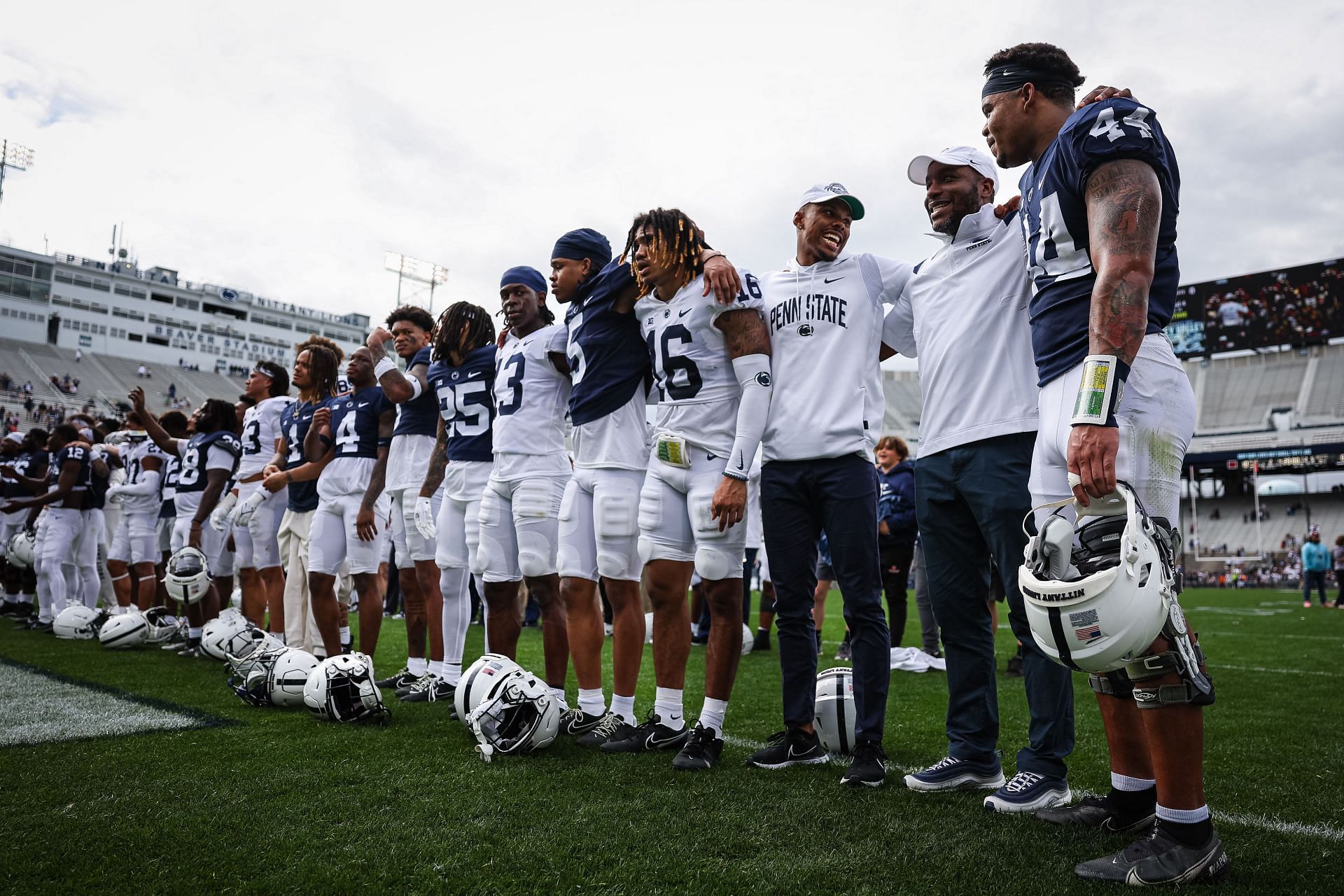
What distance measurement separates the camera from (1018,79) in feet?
9.67

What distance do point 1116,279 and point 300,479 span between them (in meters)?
5.56

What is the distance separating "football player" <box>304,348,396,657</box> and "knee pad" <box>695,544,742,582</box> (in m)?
2.87

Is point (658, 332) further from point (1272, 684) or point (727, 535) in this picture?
point (1272, 684)

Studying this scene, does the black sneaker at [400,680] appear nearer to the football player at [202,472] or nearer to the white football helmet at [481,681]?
the white football helmet at [481,681]

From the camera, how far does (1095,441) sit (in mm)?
2268

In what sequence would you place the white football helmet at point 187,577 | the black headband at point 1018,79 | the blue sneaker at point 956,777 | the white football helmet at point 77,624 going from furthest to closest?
the white football helmet at point 77,624 → the white football helmet at point 187,577 → the blue sneaker at point 956,777 → the black headband at point 1018,79

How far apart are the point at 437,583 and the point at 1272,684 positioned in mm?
6446

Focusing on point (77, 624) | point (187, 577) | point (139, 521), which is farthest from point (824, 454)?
point (139, 521)

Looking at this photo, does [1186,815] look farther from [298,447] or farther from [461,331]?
[298,447]

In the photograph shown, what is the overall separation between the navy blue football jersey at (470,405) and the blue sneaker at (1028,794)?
3317mm

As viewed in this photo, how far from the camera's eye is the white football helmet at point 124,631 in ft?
25.0

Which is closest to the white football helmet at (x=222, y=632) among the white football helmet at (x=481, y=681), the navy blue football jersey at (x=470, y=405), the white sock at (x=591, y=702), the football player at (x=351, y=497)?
the football player at (x=351, y=497)

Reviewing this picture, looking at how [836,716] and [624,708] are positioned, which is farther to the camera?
[624,708]

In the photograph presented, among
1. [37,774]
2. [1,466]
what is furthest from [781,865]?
[1,466]
